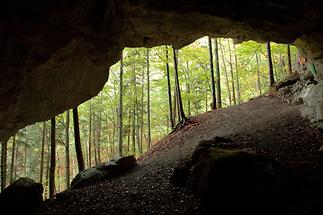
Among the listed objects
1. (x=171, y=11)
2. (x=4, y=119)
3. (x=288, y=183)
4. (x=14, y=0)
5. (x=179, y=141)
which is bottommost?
(x=288, y=183)

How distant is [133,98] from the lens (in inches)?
808

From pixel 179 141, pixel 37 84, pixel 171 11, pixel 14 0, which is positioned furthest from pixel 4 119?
pixel 179 141

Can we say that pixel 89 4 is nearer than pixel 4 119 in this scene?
Yes

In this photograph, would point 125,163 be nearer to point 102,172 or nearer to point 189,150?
point 102,172

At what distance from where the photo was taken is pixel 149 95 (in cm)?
2214

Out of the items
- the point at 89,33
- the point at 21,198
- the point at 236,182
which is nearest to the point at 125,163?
the point at 21,198

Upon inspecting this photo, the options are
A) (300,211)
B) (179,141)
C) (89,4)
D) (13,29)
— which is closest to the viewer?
(300,211)

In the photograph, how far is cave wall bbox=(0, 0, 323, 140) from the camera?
6617mm

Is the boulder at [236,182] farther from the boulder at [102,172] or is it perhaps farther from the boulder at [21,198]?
the boulder at [21,198]

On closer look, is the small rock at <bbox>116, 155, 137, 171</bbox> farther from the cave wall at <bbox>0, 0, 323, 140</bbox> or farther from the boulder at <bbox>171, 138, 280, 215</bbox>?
the boulder at <bbox>171, 138, 280, 215</bbox>

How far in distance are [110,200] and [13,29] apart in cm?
513

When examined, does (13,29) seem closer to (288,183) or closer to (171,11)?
(171,11)

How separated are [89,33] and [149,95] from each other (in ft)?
47.4

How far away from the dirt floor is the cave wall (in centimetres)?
311
